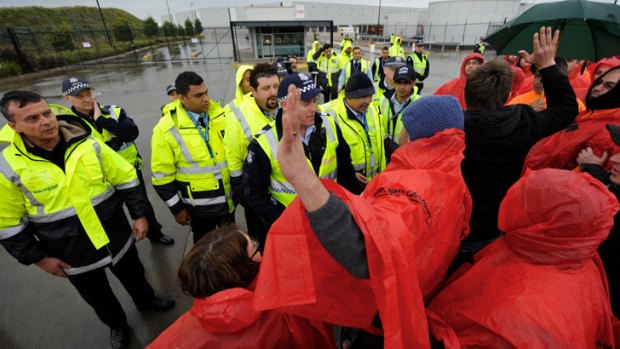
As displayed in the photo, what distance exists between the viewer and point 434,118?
1.24 meters

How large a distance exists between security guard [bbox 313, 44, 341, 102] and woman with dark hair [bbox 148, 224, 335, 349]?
864 centimetres

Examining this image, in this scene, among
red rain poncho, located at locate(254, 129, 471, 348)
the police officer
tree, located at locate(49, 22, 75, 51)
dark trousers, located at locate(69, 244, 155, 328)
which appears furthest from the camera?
tree, located at locate(49, 22, 75, 51)

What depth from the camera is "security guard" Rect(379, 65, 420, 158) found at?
12.0ft

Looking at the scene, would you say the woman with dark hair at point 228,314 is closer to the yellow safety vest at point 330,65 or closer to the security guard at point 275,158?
the security guard at point 275,158

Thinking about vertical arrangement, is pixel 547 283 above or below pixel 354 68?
above

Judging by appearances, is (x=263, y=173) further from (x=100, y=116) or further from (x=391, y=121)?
(x=391, y=121)

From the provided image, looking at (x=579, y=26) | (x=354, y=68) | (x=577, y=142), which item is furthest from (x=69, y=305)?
(x=354, y=68)

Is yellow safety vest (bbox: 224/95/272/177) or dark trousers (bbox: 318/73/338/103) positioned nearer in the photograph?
yellow safety vest (bbox: 224/95/272/177)

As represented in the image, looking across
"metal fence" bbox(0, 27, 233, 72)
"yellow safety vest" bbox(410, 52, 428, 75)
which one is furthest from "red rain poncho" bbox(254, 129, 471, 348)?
"metal fence" bbox(0, 27, 233, 72)

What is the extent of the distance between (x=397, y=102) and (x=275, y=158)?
245cm

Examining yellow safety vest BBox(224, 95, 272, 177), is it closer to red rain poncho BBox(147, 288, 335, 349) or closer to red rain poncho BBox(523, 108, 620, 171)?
red rain poncho BBox(147, 288, 335, 349)

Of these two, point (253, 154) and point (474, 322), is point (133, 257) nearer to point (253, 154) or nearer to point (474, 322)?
point (253, 154)

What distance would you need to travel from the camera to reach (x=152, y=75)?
16.4 meters

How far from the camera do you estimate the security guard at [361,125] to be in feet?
9.32
